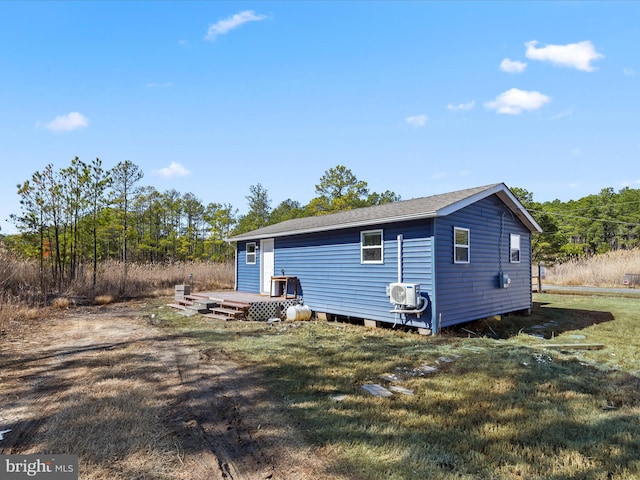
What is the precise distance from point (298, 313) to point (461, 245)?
4.95 m

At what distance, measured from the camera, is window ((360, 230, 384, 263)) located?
30.0 ft

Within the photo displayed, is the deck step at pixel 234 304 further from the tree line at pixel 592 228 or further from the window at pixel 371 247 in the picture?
the tree line at pixel 592 228

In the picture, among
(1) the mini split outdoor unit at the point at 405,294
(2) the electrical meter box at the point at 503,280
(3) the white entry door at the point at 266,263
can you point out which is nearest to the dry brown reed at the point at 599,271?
(2) the electrical meter box at the point at 503,280

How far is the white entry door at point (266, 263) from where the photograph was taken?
13.1 m

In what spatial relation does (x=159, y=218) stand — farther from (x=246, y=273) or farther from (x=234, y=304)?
(x=234, y=304)

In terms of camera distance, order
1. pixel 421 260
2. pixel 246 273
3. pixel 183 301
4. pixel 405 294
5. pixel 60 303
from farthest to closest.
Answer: pixel 246 273 < pixel 183 301 < pixel 60 303 < pixel 421 260 < pixel 405 294

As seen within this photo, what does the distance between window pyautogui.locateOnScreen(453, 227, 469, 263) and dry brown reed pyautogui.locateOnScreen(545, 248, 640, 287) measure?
16.6m

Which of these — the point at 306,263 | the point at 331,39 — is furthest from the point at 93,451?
the point at 331,39

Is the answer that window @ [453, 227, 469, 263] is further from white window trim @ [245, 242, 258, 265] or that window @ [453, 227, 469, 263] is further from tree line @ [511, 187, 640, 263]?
tree line @ [511, 187, 640, 263]

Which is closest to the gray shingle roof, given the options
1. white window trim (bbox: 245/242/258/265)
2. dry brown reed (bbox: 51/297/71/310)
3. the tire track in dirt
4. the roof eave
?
the roof eave

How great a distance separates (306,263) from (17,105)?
895 cm

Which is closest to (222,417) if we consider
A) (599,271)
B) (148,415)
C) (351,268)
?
(148,415)

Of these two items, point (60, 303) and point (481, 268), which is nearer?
point (481, 268)

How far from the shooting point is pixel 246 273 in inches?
575
